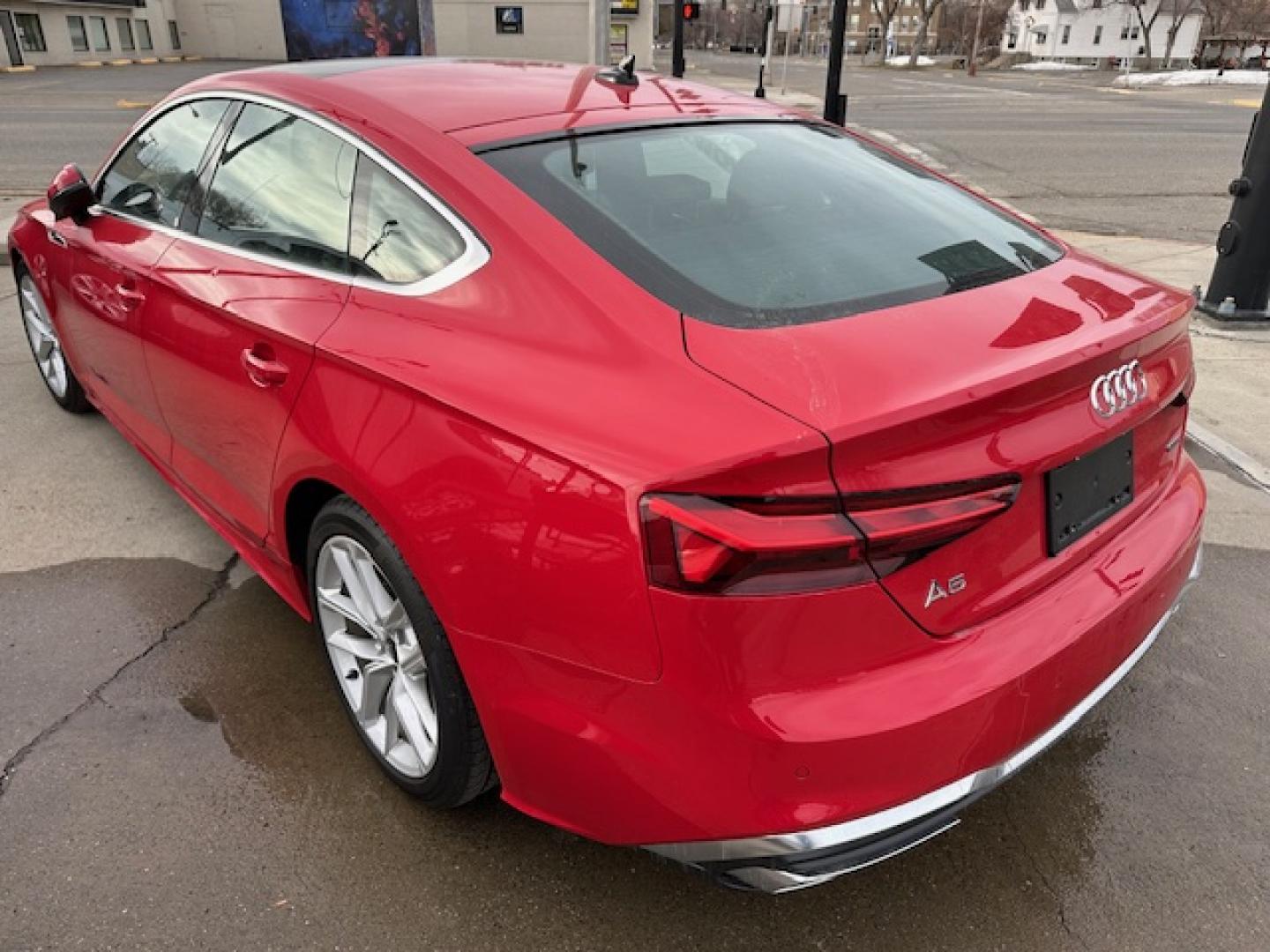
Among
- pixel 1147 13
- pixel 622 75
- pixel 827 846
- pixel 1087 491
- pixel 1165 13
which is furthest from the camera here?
pixel 1165 13

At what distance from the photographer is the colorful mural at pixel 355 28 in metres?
37.3

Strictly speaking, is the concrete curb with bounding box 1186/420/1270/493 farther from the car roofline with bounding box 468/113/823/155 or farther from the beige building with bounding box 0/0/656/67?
the beige building with bounding box 0/0/656/67

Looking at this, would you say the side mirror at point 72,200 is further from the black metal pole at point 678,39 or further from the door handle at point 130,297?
the black metal pole at point 678,39

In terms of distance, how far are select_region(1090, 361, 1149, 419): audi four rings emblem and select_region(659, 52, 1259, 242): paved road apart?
28.1 ft

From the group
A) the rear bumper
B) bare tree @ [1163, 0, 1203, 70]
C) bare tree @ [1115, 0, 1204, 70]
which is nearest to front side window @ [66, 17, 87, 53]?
the rear bumper

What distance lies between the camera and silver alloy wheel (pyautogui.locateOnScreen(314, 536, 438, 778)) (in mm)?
2201

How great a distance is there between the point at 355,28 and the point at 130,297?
40.7m

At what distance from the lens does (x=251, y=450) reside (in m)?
2.53

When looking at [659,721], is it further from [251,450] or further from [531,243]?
[251,450]

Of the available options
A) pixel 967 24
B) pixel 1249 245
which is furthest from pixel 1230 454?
pixel 967 24

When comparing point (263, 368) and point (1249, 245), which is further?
point (1249, 245)

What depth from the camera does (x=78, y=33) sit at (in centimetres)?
3956

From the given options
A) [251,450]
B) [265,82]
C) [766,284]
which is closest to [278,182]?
[265,82]

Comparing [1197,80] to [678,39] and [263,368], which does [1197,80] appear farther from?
[263,368]
